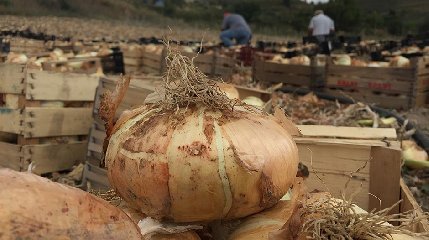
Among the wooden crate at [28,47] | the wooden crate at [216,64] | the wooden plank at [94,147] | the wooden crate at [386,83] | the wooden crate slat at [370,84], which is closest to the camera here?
the wooden plank at [94,147]

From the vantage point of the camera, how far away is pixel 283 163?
1.72 m

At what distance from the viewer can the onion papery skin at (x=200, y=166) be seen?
5.29 ft

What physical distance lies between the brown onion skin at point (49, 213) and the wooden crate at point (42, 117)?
3227 millimetres

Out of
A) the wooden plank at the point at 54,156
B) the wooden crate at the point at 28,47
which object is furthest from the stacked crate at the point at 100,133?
the wooden crate at the point at 28,47

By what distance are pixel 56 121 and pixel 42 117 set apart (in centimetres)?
14

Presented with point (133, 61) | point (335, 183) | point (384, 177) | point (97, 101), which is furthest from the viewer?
point (133, 61)

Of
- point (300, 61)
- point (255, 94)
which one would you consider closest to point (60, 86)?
point (255, 94)

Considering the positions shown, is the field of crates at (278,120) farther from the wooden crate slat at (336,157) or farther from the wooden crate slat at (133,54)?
the wooden crate slat at (133,54)

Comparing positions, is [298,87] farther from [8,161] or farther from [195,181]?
[195,181]

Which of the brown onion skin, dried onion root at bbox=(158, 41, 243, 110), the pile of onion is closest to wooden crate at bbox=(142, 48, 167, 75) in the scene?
dried onion root at bbox=(158, 41, 243, 110)

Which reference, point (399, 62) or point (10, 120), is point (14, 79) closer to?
point (10, 120)

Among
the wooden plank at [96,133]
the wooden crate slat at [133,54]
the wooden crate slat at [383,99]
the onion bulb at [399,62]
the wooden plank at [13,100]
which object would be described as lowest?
the wooden plank at [96,133]

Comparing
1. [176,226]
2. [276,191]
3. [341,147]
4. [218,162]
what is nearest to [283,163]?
[276,191]

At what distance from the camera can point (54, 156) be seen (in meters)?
4.59
